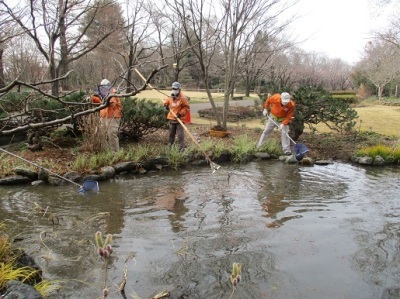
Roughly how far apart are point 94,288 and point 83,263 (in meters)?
0.50

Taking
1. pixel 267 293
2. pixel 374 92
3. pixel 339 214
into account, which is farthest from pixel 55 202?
pixel 374 92

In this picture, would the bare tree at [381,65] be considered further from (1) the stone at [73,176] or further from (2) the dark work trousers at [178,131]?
(1) the stone at [73,176]

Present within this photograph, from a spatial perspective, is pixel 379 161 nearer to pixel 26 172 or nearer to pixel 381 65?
pixel 26 172

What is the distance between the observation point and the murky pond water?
129 inches

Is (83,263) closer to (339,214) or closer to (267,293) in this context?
(267,293)

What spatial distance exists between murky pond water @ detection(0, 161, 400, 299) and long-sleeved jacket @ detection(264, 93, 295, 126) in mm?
2227

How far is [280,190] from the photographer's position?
6.15m

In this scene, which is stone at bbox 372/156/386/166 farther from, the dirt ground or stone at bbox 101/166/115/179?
stone at bbox 101/166/115/179

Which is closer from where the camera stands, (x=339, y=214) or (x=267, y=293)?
(x=267, y=293)

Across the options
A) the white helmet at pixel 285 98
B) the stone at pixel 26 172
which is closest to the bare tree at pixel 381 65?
the white helmet at pixel 285 98

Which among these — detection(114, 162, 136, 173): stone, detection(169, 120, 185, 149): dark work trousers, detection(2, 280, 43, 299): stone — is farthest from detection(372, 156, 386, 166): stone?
detection(2, 280, 43, 299): stone

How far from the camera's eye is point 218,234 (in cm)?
429

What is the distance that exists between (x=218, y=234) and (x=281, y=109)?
5.05 metres

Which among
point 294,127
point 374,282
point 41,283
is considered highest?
point 294,127
